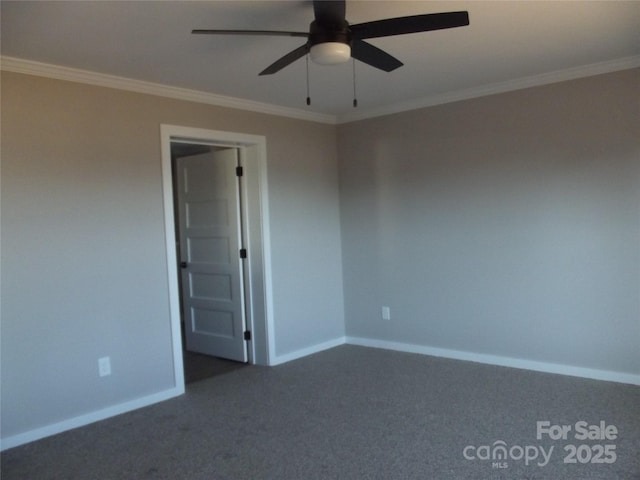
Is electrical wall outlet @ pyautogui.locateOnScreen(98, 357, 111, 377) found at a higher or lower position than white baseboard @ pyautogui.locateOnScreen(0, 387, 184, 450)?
higher

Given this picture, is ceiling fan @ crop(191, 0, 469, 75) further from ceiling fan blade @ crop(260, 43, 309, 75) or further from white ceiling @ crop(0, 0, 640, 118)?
white ceiling @ crop(0, 0, 640, 118)

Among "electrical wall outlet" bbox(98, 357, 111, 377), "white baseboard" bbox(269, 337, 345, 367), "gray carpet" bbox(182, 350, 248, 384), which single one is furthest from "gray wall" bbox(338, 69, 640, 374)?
"electrical wall outlet" bbox(98, 357, 111, 377)

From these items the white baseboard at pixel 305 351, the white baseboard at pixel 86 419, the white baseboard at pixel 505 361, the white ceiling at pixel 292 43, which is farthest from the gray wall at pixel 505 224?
the white baseboard at pixel 86 419

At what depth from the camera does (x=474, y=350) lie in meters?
4.43

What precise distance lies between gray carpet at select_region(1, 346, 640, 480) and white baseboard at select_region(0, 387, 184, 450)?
0.21 feet

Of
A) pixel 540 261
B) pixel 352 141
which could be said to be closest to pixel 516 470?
pixel 540 261

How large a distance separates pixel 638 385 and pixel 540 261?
1.08 m

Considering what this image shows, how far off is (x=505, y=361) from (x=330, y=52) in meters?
3.10

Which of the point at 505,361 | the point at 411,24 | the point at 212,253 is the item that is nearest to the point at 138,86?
the point at 212,253

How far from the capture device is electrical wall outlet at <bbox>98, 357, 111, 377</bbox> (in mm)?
3451

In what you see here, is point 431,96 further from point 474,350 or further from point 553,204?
point 474,350

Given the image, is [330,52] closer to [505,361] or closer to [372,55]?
[372,55]

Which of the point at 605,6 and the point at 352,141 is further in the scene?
the point at 352,141

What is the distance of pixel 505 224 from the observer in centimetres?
416
